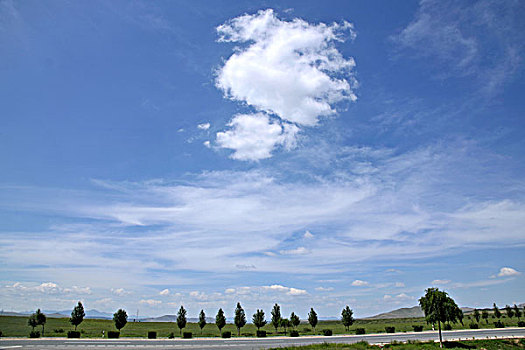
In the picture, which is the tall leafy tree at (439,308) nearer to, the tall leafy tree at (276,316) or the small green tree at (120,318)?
the tall leafy tree at (276,316)

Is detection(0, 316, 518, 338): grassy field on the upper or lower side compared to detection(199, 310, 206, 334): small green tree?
lower

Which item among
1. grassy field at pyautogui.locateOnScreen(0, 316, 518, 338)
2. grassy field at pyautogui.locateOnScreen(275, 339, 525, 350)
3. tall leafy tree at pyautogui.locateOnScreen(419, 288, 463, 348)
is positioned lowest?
grassy field at pyautogui.locateOnScreen(0, 316, 518, 338)

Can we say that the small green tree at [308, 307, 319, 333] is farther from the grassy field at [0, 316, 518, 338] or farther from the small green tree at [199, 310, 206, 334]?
the small green tree at [199, 310, 206, 334]

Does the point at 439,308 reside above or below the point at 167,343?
above

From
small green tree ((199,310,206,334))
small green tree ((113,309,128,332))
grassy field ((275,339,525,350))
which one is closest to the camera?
grassy field ((275,339,525,350))

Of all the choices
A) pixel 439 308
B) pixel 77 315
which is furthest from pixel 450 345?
pixel 77 315

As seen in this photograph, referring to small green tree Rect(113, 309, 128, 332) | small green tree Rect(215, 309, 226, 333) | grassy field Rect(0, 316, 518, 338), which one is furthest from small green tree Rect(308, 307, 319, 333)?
small green tree Rect(113, 309, 128, 332)

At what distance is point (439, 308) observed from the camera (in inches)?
1501

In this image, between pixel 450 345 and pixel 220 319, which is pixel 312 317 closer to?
pixel 220 319

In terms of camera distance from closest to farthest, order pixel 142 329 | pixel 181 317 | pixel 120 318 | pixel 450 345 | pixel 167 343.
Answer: pixel 450 345
pixel 167 343
pixel 120 318
pixel 181 317
pixel 142 329

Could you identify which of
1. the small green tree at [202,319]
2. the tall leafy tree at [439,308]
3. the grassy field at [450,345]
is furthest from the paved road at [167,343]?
the small green tree at [202,319]

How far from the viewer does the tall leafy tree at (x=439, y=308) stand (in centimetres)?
3791

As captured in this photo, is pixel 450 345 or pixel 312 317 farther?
pixel 312 317

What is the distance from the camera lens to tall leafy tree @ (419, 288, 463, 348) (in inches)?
1492
